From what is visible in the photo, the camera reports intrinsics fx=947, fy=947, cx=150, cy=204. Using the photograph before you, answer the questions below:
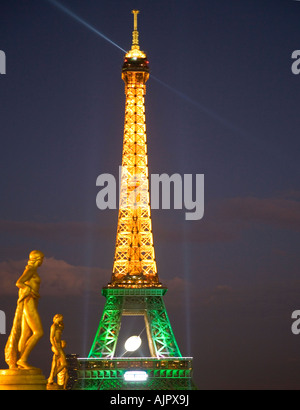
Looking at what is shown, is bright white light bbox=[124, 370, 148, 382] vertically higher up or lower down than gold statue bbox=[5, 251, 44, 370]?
higher up

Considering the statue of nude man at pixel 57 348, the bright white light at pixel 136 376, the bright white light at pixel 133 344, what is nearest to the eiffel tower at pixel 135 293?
the bright white light at pixel 136 376

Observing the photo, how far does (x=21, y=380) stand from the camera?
81.4 ft

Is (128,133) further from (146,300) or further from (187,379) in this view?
(187,379)

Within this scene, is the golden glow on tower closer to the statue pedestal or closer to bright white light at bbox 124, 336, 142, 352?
bright white light at bbox 124, 336, 142, 352

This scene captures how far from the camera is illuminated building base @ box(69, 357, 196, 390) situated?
229ft

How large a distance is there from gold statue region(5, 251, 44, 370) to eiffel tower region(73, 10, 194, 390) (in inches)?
1705

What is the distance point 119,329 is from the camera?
236 ft

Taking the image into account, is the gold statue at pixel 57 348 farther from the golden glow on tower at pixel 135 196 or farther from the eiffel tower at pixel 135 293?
the golden glow on tower at pixel 135 196

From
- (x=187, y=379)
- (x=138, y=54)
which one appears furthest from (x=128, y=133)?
(x=187, y=379)

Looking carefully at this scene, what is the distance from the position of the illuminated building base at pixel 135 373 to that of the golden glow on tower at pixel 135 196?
19.4 feet

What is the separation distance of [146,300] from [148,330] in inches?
91.7

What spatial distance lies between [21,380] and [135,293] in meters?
47.5

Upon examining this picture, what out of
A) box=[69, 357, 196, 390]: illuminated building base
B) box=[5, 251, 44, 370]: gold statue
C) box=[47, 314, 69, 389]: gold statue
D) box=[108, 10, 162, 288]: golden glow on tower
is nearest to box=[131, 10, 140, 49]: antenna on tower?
box=[108, 10, 162, 288]: golden glow on tower

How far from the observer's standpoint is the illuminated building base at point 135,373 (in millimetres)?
69812
